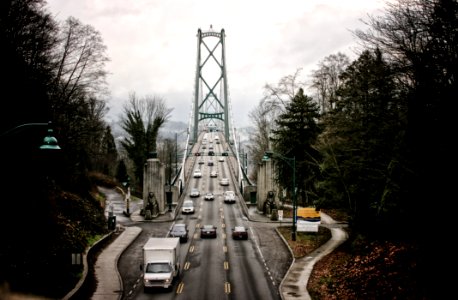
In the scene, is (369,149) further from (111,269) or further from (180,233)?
(180,233)

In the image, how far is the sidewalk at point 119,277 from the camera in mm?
22781

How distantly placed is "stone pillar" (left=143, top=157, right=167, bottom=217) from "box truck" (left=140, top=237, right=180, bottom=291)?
2398 cm

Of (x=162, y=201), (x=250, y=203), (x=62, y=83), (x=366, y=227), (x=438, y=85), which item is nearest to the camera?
(x=438, y=85)

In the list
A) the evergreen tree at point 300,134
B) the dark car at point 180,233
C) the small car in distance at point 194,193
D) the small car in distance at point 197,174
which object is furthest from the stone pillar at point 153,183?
the small car in distance at point 197,174

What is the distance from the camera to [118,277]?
25531mm

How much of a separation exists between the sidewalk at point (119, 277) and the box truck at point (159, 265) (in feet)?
4.95

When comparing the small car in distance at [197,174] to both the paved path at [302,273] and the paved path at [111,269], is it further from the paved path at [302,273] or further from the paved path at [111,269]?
the paved path at [302,273]

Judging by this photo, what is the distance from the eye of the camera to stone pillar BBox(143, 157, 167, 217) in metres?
48.9

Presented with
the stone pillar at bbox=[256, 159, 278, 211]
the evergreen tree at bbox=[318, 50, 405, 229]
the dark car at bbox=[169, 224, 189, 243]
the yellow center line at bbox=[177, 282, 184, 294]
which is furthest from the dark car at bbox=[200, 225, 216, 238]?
the stone pillar at bbox=[256, 159, 278, 211]

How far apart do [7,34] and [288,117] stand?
27.1 metres

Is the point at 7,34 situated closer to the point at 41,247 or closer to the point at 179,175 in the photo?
the point at 41,247

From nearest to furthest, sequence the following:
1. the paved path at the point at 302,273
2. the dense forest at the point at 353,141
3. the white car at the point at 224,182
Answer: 1. the dense forest at the point at 353,141
2. the paved path at the point at 302,273
3. the white car at the point at 224,182

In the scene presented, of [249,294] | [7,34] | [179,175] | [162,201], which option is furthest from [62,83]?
[179,175]

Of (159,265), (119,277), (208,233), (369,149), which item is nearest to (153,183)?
(208,233)
